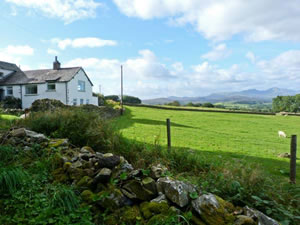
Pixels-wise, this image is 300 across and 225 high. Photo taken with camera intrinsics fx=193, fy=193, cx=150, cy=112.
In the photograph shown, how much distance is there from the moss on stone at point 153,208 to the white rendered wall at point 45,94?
27.1 m

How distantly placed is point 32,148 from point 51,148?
0.49 metres

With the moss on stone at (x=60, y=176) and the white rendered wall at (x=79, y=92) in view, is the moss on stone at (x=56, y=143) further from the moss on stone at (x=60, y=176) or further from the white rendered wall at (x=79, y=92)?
the white rendered wall at (x=79, y=92)

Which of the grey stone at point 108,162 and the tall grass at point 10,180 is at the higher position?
the grey stone at point 108,162

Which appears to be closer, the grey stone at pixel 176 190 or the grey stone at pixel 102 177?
the grey stone at pixel 176 190

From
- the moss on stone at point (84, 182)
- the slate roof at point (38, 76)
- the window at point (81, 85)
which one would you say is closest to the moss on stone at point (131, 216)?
the moss on stone at point (84, 182)

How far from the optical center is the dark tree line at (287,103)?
58800mm

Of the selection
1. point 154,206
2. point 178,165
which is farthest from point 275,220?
point 178,165

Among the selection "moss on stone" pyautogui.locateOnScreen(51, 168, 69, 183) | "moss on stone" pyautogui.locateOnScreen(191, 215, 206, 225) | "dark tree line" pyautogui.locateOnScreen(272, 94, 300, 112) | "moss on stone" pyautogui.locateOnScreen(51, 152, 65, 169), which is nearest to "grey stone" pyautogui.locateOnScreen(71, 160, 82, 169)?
"moss on stone" pyautogui.locateOnScreen(51, 168, 69, 183)

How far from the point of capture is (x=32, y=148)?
463 cm

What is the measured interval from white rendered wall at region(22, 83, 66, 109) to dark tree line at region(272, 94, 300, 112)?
63185mm

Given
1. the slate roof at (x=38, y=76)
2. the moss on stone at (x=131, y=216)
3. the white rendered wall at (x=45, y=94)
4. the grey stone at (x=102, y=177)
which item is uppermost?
the slate roof at (x=38, y=76)

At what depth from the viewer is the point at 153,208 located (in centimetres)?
281

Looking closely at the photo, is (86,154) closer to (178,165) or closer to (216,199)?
(178,165)

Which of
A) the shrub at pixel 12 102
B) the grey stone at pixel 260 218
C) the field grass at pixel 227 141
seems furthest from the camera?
the shrub at pixel 12 102
